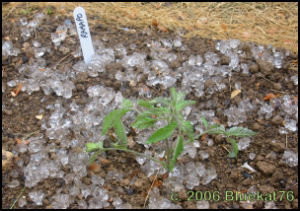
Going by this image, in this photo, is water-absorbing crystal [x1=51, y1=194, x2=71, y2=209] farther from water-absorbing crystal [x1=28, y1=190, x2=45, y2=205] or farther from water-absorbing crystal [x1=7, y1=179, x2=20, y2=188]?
water-absorbing crystal [x1=7, y1=179, x2=20, y2=188]

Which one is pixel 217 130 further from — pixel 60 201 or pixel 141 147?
pixel 60 201

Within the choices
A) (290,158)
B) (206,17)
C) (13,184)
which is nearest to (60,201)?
(13,184)

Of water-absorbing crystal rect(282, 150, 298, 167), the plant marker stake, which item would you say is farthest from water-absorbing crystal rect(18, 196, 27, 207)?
water-absorbing crystal rect(282, 150, 298, 167)

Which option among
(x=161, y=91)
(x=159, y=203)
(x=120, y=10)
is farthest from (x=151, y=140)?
(x=120, y=10)

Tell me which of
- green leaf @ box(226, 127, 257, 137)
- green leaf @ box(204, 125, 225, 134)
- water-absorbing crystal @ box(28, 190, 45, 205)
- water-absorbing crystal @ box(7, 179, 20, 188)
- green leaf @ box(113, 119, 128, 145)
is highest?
green leaf @ box(113, 119, 128, 145)

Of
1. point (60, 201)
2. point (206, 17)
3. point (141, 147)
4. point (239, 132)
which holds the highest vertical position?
point (206, 17)

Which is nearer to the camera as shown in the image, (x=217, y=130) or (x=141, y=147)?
(x=217, y=130)

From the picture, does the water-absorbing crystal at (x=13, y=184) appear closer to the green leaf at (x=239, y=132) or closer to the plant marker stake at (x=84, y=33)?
the plant marker stake at (x=84, y=33)

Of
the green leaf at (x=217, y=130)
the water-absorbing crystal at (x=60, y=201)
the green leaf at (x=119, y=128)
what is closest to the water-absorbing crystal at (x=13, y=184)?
the water-absorbing crystal at (x=60, y=201)
